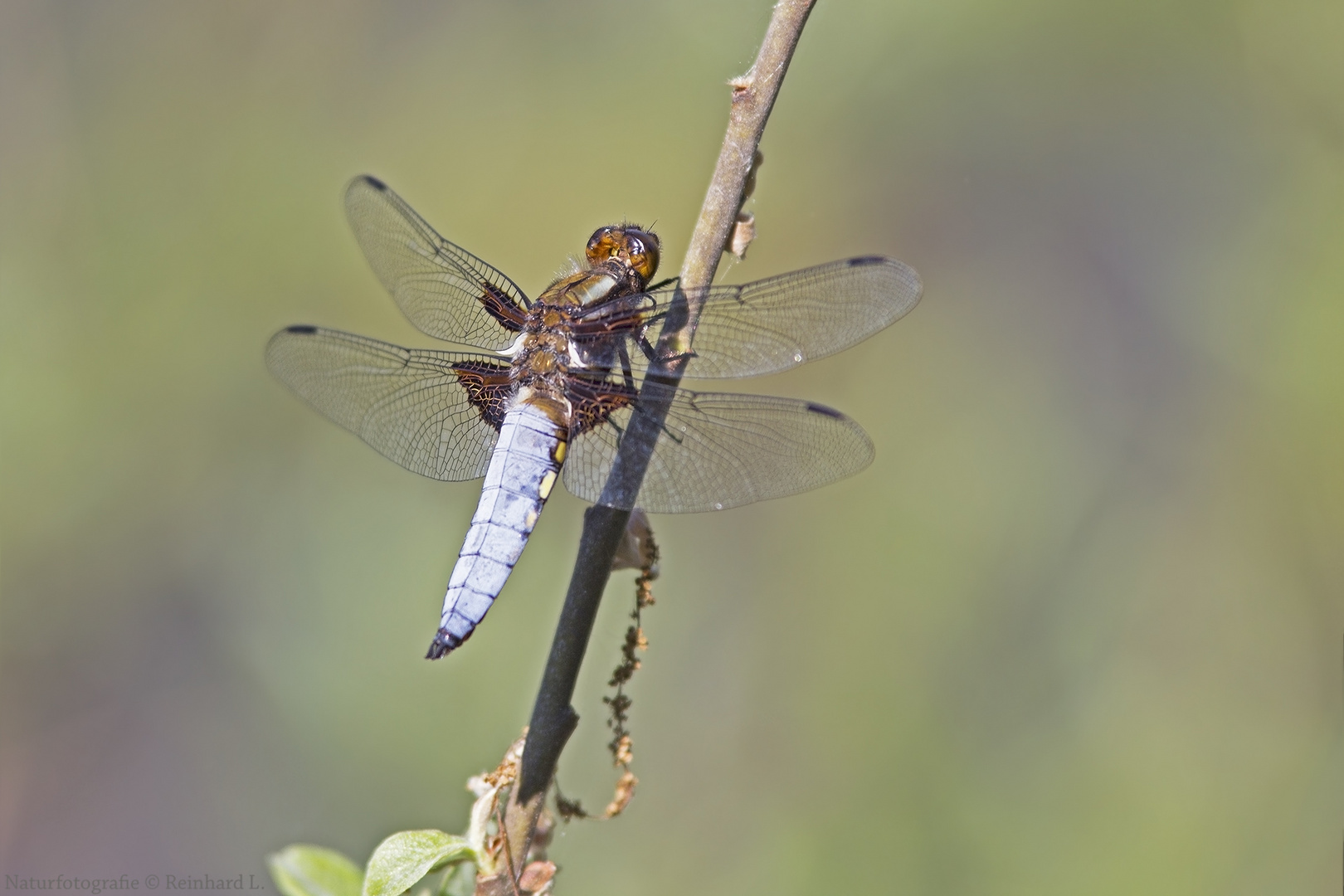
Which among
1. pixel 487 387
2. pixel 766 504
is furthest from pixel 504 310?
pixel 766 504

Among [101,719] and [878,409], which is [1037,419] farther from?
[101,719]

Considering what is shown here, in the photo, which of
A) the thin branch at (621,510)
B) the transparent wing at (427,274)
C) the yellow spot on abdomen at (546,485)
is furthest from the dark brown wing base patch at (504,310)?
the thin branch at (621,510)

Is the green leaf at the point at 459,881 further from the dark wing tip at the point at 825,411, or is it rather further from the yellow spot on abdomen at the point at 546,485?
the dark wing tip at the point at 825,411

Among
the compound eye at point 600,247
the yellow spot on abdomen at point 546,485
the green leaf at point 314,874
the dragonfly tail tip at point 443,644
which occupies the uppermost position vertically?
the compound eye at point 600,247

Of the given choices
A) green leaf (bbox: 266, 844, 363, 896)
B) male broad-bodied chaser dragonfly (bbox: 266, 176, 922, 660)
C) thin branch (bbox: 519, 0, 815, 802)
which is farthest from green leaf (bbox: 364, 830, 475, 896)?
male broad-bodied chaser dragonfly (bbox: 266, 176, 922, 660)

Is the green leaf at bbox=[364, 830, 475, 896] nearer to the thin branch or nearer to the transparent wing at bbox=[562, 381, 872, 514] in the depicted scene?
the thin branch

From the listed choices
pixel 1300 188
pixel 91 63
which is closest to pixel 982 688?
pixel 1300 188
